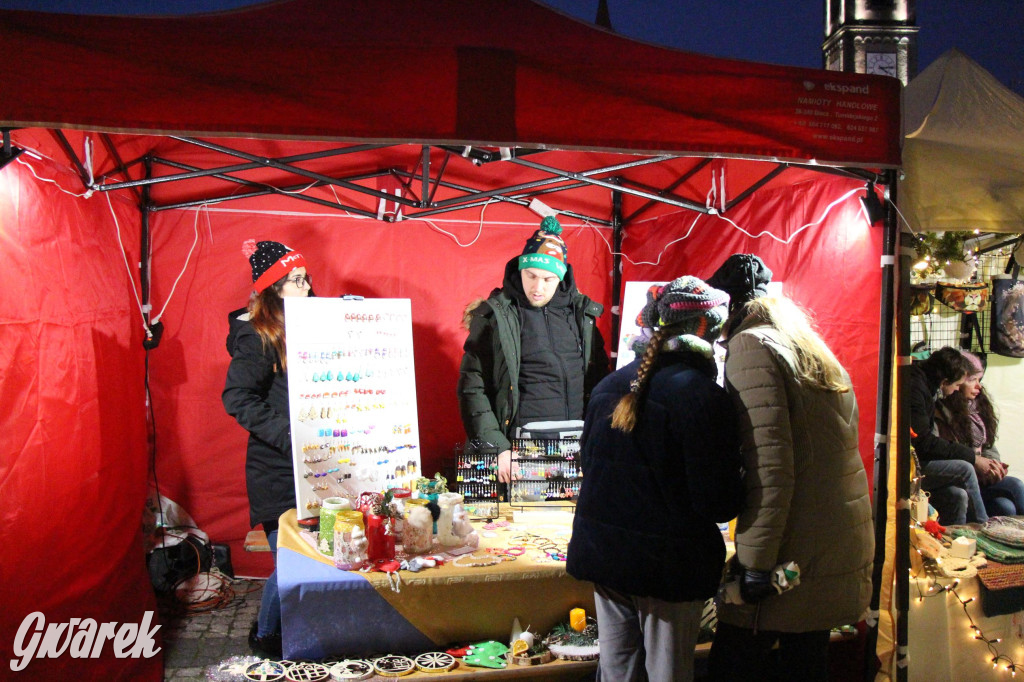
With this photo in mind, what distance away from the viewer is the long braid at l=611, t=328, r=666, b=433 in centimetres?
180

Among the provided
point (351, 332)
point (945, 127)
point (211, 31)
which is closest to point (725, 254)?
point (945, 127)

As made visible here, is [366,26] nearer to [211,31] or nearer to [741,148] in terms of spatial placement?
[211,31]

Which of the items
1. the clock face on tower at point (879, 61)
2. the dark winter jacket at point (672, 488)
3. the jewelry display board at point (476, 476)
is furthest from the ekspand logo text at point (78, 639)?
the clock face on tower at point (879, 61)

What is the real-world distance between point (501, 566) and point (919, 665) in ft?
6.25

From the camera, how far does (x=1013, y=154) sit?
8.54 feet

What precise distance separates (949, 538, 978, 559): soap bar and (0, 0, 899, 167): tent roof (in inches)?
73.2

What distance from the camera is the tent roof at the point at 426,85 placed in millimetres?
1864

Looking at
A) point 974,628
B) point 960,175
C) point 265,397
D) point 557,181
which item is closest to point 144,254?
point 265,397

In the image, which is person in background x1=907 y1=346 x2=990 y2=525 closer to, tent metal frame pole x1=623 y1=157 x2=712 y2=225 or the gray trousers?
tent metal frame pole x1=623 y1=157 x2=712 y2=225

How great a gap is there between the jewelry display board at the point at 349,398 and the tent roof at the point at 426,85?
4.07 ft

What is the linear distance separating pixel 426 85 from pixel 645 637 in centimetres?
176

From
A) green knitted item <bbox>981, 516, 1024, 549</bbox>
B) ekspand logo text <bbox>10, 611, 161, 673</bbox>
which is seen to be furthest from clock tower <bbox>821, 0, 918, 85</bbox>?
ekspand logo text <bbox>10, 611, 161, 673</bbox>

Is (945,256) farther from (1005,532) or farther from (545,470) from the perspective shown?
(545,470)

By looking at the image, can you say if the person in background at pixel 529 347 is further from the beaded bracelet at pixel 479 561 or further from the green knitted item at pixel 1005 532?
the green knitted item at pixel 1005 532
